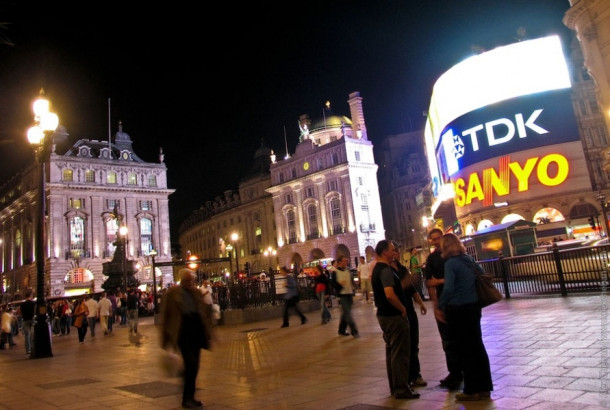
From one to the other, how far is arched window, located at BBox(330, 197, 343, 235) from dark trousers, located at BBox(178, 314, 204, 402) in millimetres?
65932

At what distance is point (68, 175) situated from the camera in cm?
6900

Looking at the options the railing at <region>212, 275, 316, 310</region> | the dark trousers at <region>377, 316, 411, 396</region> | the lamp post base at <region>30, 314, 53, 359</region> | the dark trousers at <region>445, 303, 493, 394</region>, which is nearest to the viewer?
the dark trousers at <region>445, 303, 493, 394</region>

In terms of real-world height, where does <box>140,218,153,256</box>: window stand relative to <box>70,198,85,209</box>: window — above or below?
below

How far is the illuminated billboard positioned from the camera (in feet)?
143

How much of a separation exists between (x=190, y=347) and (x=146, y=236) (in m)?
71.8

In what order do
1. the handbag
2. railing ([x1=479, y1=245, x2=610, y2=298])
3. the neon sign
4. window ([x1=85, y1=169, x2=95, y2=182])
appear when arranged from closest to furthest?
the handbag
railing ([x1=479, y1=245, x2=610, y2=298])
the neon sign
window ([x1=85, y1=169, x2=95, y2=182])

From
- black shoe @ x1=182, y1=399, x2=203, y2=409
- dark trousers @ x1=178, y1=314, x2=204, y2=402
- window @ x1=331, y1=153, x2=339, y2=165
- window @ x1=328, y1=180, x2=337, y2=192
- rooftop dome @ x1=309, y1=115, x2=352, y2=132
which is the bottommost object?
black shoe @ x1=182, y1=399, x2=203, y2=409

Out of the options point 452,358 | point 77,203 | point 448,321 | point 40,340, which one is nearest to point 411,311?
point 452,358

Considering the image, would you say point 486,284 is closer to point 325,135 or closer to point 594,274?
point 594,274

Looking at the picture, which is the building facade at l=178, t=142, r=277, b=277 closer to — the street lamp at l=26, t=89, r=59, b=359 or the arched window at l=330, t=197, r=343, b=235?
the arched window at l=330, t=197, r=343, b=235

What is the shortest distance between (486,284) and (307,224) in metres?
70.5

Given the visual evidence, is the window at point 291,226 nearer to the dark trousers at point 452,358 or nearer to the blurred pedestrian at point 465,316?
the dark trousers at point 452,358

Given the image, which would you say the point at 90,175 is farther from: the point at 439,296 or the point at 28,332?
the point at 439,296

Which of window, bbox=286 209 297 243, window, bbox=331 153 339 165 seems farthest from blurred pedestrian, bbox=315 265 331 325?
window, bbox=286 209 297 243
